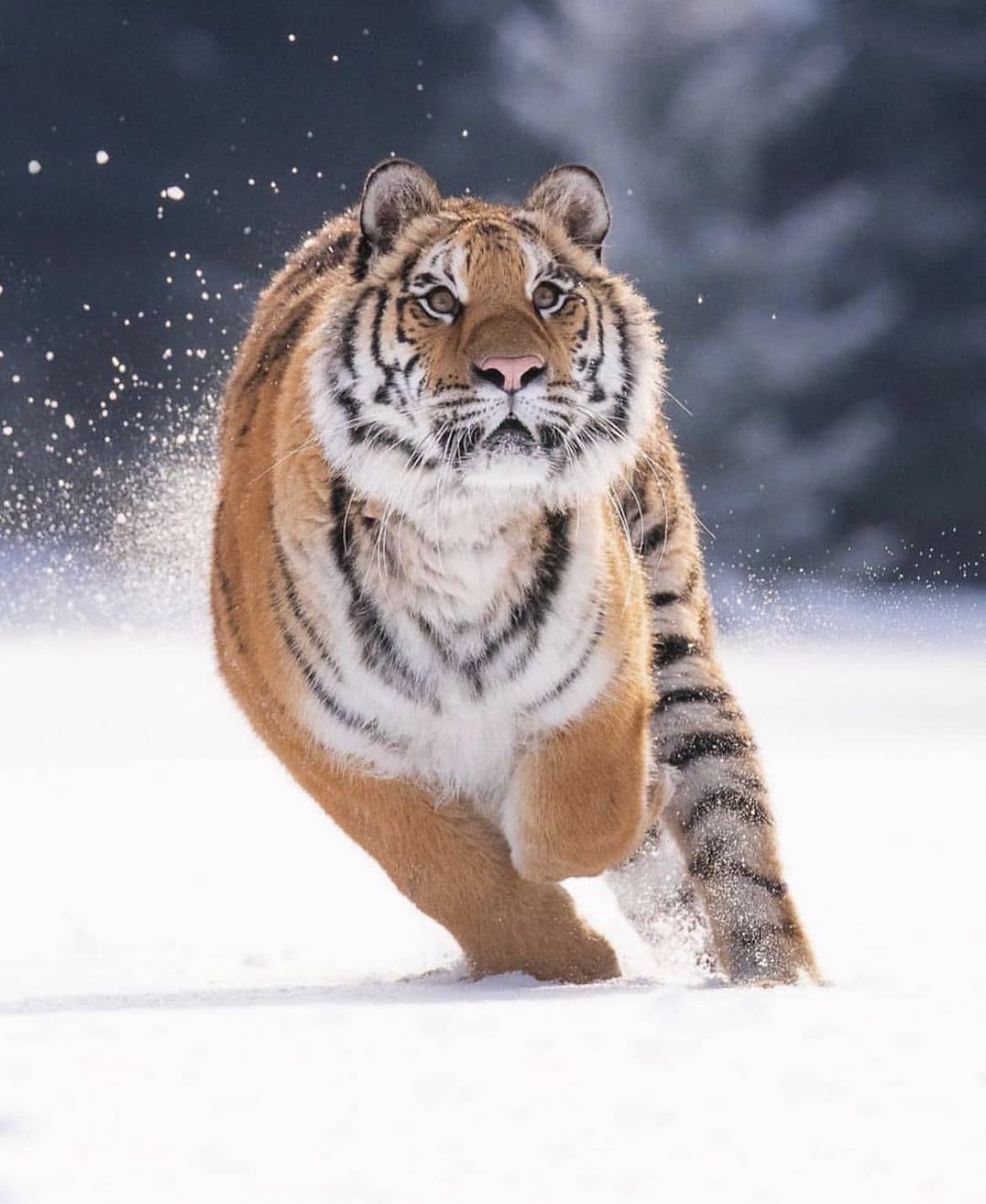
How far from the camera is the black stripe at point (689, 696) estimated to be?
11.4 ft

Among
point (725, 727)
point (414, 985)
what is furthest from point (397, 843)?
point (725, 727)

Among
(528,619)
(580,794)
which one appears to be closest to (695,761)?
(580,794)

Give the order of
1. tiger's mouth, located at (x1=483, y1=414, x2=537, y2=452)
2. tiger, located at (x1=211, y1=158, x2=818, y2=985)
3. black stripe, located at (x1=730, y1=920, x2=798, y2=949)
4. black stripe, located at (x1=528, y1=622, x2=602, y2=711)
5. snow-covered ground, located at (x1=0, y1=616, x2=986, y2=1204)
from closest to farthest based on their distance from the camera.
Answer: snow-covered ground, located at (x1=0, y1=616, x2=986, y2=1204) < tiger's mouth, located at (x1=483, y1=414, x2=537, y2=452) < tiger, located at (x1=211, y1=158, x2=818, y2=985) < black stripe, located at (x1=528, y1=622, x2=602, y2=711) < black stripe, located at (x1=730, y1=920, x2=798, y2=949)

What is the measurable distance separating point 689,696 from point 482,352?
3.84 feet

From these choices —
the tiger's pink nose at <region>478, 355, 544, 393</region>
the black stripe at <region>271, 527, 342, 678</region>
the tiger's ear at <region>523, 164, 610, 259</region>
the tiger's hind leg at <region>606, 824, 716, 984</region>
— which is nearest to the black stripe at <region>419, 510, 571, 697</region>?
the black stripe at <region>271, 527, 342, 678</region>

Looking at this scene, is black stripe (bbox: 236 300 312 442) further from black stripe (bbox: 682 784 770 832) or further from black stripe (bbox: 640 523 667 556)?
black stripe (bbox: 682 784 770 832)

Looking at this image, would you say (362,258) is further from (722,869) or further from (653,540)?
(722,869)

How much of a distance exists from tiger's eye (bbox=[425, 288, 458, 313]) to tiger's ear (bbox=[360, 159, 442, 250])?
7.0 inches

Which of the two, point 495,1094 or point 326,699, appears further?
point 326,699

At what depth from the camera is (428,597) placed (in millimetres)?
2715

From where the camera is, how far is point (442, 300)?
268 centimetres

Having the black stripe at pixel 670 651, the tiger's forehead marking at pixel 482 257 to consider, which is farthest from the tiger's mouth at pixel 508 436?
the black stripe at pixel 670 651

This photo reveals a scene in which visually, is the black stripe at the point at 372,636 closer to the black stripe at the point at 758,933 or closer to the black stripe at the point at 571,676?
the black stripe at the point at 571,676

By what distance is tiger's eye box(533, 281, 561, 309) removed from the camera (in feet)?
8.87
